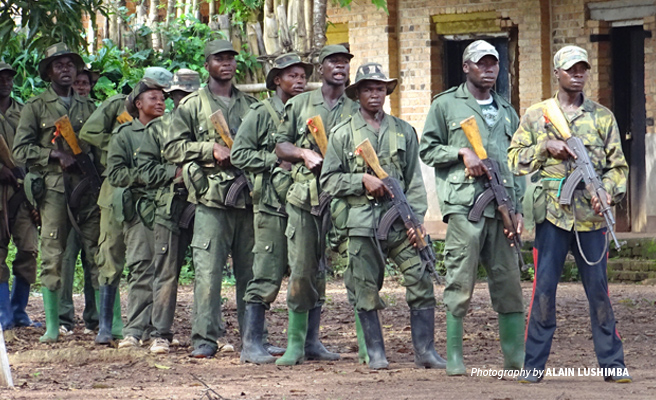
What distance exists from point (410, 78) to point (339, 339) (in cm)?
749

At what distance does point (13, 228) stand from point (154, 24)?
608 centimetres

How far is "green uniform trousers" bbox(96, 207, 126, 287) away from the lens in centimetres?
894

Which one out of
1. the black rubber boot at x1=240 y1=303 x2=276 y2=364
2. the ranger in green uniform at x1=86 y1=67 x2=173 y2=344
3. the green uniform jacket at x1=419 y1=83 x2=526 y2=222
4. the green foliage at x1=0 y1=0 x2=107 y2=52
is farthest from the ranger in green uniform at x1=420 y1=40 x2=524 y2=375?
the green foliage at x1=0 y1=0 x2=107 y2=52

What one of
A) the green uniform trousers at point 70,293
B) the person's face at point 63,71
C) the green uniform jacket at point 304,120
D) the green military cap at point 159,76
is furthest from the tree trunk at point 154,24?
the green uniform jacket at point 304,120

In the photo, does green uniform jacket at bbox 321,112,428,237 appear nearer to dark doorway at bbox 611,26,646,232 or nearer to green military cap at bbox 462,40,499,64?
green military cap at bbox 462,40,499,64

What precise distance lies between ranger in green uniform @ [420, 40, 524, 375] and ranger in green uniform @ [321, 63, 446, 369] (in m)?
0.33

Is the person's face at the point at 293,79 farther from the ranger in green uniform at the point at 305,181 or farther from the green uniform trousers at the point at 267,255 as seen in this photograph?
the green uniform trousers at the point at 267,255

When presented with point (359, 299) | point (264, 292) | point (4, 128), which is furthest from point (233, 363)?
point (4, 128)

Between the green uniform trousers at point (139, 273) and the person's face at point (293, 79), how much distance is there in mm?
1611

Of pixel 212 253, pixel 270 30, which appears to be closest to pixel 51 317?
pixel 212 253

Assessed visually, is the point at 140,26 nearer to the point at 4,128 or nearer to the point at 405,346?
the point at 4,128

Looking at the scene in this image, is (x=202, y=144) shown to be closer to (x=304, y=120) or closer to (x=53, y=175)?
(x=304, y=120)

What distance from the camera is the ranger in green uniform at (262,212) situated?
7.84m

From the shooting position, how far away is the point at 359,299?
7.33 metres
